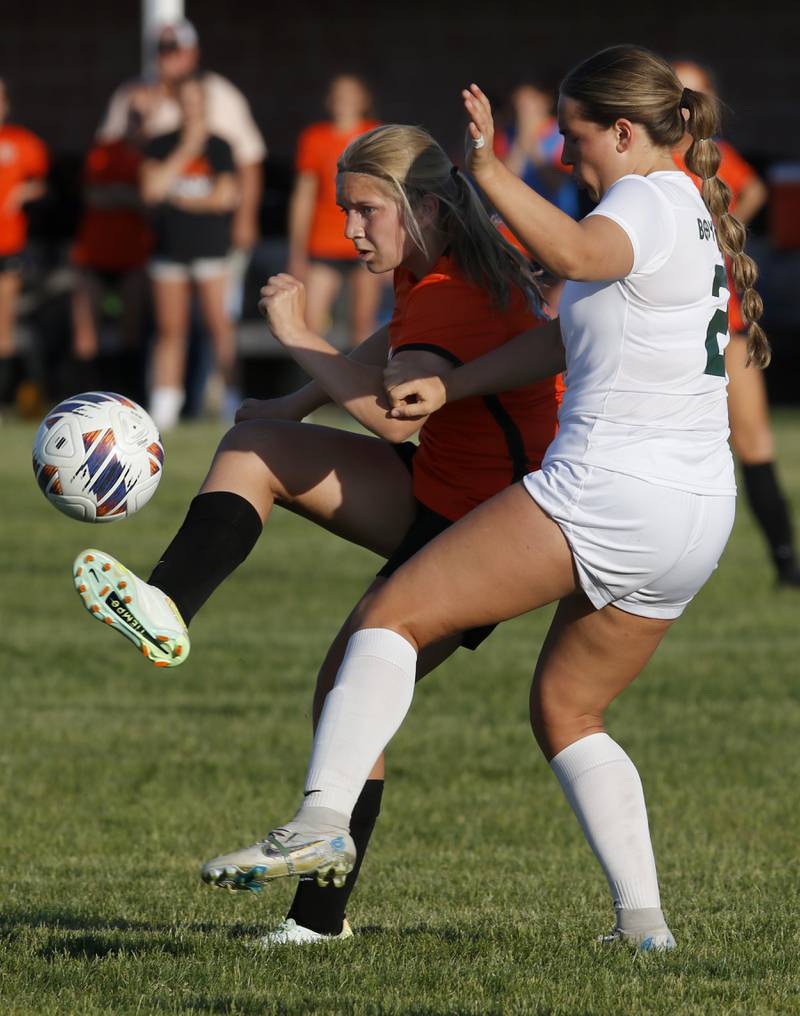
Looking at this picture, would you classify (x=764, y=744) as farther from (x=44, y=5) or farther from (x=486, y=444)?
(x=44, y=5)

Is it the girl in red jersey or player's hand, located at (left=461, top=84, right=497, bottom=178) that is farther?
the girl in red jersey

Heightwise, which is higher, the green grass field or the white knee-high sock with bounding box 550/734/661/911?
the white knee-high sock with bounding box 550/734/661/911

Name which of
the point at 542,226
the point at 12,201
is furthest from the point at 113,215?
the point at 542,226

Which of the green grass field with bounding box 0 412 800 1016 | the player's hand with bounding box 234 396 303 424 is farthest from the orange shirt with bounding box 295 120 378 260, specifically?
the player's hand with bounding box 234 396 303 424

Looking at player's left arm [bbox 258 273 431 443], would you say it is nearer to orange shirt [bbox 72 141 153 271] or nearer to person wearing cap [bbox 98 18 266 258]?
person wearing cap [bbox 98 18 266 258]

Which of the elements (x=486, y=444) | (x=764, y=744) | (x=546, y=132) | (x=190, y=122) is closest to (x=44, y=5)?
(x=190, y=122)

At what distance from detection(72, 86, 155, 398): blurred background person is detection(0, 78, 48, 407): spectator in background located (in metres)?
0.43

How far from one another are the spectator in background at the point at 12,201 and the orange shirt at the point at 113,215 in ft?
1.53

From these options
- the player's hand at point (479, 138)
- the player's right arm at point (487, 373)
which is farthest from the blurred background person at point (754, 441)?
the player's hand at point (479, 138)

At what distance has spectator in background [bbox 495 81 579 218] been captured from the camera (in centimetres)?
1170

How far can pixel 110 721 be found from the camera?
7.18 metres

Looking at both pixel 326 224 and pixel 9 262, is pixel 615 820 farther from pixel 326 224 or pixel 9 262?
pixel 9 262

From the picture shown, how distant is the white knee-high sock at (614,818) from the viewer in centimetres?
418

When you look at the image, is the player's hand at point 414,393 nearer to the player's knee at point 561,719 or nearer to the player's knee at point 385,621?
the player's knee at point 385,621
